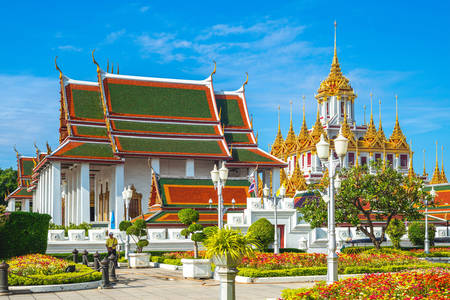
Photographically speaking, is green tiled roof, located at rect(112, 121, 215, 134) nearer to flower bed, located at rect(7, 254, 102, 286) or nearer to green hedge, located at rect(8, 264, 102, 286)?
flower bed, located at rect(7, 254, 102, 286)

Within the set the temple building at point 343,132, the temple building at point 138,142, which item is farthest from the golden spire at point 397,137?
the temple building at point 138,142

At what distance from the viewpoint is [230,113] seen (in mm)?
52062

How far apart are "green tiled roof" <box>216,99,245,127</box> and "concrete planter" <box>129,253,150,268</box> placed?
84.7ft

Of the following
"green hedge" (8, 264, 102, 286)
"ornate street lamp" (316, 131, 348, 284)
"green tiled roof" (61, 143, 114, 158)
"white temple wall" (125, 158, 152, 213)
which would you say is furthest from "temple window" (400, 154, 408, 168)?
"ornate street lamp" (316, 131, 348, 284)

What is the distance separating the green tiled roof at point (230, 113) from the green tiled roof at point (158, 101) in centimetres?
186

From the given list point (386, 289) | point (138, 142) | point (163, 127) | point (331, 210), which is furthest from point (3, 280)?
point (163, 127)

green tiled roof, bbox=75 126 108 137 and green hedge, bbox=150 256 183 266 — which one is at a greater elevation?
green tiled roof, bbox=75 126 108 137

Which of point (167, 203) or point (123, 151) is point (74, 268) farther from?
point (123, 151)

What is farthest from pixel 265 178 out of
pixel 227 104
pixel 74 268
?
pixel 74 268

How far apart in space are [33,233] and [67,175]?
33511 millimetres

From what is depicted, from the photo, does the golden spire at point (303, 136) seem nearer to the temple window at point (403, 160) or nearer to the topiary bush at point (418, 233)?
the temple window at point (403, 160)

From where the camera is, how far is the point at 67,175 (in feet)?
179

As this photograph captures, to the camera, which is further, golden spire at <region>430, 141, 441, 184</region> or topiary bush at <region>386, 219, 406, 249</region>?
golden spire at <region>430, 141, 441, 184</region>

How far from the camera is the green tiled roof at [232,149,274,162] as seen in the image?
48.5 m
